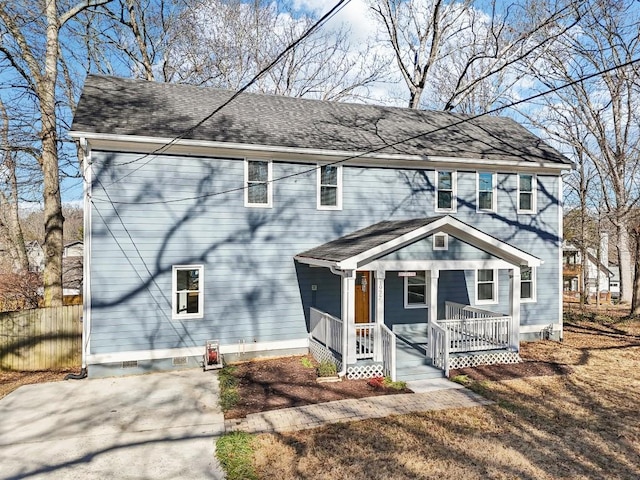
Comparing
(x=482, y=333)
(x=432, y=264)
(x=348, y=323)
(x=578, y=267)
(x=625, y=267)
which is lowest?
(x=578, y=267)

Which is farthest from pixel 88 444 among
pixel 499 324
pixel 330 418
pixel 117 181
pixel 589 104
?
pixel 589 104

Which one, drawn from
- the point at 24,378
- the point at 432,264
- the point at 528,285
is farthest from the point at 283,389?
the point at 528,285

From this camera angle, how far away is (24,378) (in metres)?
9.58

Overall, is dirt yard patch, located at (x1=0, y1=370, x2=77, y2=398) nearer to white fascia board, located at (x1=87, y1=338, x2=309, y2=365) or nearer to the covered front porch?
white fascia board, located at (x1=87, y1=338, x2=309, y2=365)

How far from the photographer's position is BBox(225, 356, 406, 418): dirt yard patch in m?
7.74

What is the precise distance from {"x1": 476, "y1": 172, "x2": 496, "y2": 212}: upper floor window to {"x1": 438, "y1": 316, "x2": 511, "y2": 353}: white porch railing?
12.8ft

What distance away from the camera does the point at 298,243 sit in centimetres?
1111

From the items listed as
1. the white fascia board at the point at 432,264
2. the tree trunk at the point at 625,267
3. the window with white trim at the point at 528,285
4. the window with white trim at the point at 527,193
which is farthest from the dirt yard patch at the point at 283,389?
the tree trunk at the point at 625,267

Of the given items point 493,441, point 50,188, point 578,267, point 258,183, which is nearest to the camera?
point 493,441

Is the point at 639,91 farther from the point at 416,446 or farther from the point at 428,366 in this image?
the point at 416,446

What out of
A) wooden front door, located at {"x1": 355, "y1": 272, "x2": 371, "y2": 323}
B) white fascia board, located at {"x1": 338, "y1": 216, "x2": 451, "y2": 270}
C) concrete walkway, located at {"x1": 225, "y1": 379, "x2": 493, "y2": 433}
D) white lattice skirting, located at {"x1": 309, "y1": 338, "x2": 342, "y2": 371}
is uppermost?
white fascia board, located at {"x1": 338, "y1": 216, "x2": 451, "y2": 270}

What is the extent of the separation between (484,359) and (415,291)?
2.71m

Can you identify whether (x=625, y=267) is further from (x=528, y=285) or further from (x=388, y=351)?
(x=388, y=351)

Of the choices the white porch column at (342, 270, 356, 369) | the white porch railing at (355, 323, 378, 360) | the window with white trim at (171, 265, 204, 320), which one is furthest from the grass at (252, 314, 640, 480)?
the window with white trim at (171, 265, 204, 320)
